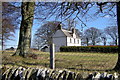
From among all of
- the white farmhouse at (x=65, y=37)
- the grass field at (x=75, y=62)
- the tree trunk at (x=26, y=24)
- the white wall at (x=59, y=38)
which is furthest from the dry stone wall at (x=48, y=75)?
the white wall at (x=59, y=38)

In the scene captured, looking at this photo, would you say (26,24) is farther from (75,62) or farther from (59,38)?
(59,38)

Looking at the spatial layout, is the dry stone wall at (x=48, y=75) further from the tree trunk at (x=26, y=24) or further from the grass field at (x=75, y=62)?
the tree trunk at (x=26, y=24)

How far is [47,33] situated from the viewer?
35.8 m

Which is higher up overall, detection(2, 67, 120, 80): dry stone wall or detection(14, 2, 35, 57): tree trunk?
detection(14, 2, 35, 57): tree trunk

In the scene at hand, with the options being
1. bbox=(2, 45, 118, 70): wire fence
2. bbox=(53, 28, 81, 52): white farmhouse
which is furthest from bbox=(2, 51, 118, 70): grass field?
bbox=(53, 28, 81, 52): white farmhouse

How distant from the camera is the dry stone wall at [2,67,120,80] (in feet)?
10.0

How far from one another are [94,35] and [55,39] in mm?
11002

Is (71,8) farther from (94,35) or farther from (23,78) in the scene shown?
(94,35)

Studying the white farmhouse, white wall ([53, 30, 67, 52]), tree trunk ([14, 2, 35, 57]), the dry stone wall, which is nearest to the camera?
the dry stone wall

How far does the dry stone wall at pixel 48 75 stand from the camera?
10.0 ft

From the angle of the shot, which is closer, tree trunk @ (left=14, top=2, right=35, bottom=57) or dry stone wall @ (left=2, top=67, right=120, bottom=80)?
dry stone wall @ (left=2, top=67, right=120, bottom=80)

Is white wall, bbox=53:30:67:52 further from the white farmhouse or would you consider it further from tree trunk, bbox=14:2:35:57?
tree trunk, bbox=14:2:35:57

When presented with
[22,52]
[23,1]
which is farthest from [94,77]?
[23,1]

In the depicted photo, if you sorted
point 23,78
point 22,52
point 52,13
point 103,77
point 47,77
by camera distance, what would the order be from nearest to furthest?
point 103,77 → point 47,77 → point 23,78 → point 52,13 → point 22,52
